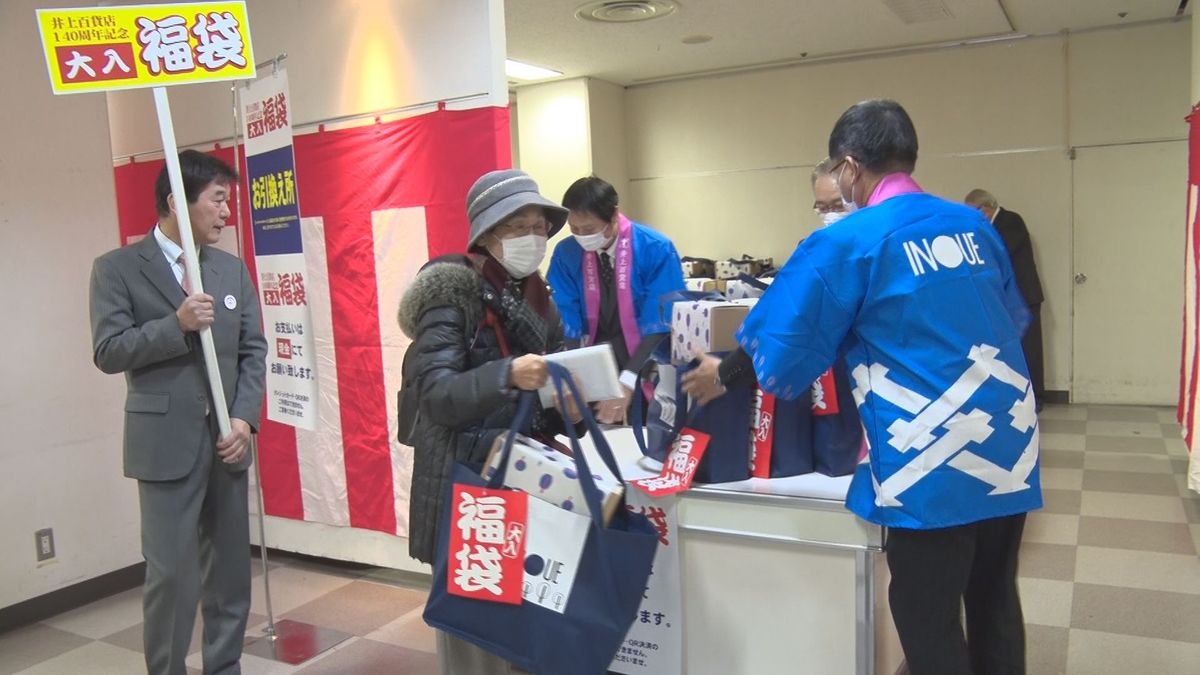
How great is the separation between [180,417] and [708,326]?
152 cm

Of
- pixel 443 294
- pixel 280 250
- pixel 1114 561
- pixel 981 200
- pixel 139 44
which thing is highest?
pixel 139 44

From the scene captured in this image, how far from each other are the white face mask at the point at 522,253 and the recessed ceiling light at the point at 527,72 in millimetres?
5570

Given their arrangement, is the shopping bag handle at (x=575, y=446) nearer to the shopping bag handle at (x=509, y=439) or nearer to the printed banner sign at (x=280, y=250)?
the shopping bag handle at (x=509, y=439)

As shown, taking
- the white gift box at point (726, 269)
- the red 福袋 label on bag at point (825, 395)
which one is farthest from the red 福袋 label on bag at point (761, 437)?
the white gift box at point (726, 269)

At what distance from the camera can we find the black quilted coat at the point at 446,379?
1700 mm

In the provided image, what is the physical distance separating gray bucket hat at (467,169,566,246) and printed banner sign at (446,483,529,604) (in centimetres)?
55

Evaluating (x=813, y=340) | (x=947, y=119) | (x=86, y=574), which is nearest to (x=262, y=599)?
(x=86, y=574)

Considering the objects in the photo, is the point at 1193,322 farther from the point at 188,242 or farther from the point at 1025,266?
the point at 188,242

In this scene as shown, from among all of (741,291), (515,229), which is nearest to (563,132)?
(741,291)

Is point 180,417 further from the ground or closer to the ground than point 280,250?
closer to the ground

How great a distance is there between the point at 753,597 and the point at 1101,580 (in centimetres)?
215

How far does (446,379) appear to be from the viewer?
1.72m

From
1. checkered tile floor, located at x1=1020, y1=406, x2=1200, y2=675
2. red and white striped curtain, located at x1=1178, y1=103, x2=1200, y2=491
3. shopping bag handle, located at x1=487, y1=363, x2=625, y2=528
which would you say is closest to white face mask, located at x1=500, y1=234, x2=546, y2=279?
shopping bag handle, located at x1=487, y1=363, x2=625, y2=528

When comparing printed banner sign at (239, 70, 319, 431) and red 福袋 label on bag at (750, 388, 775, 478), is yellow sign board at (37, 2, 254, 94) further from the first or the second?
red 福袋 label on bag at (750, 388, 775, 478)
